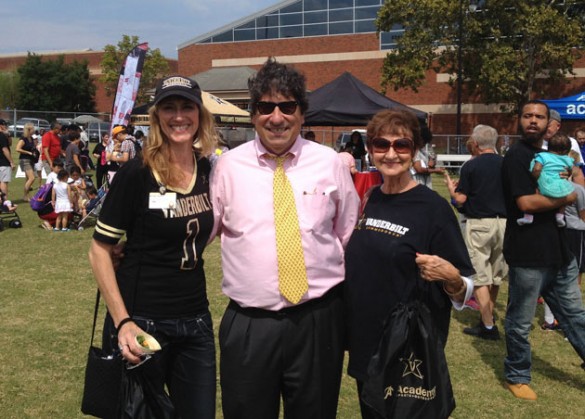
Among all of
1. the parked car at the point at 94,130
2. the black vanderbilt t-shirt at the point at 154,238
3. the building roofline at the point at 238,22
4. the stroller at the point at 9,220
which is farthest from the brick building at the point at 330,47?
the black vanderbilt t-shirt at the point at 154,238

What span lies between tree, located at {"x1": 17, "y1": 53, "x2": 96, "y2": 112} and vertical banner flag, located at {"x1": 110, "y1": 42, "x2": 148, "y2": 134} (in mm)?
45801

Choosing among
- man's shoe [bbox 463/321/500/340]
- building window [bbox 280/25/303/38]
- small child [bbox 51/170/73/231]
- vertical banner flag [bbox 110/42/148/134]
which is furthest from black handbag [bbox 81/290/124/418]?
building window [bbox 280/25/303/38]

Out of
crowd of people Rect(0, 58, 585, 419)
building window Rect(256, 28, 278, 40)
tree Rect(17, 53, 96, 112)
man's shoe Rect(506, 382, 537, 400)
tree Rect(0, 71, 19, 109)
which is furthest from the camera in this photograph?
tree Rect(0, 71, 19, 109)

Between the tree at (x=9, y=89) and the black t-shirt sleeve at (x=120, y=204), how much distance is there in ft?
210

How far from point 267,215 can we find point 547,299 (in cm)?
275

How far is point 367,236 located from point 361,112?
9.91 m

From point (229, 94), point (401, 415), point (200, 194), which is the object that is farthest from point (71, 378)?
point (229, 94)

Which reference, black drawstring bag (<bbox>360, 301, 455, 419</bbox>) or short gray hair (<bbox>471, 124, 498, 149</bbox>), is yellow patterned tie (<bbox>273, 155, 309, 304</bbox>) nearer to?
black drawstring bag (<bbox>360, 301, 455, 419</bbox>)

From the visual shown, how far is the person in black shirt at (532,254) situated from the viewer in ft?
12.9

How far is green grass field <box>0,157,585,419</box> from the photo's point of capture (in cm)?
408

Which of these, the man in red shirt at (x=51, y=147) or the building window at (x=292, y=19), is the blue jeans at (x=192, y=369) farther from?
the building window at (x=292, y=19)

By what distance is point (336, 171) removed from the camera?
252cm

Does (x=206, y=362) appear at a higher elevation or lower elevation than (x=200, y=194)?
lower

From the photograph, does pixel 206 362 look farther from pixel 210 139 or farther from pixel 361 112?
pixel 361 112
